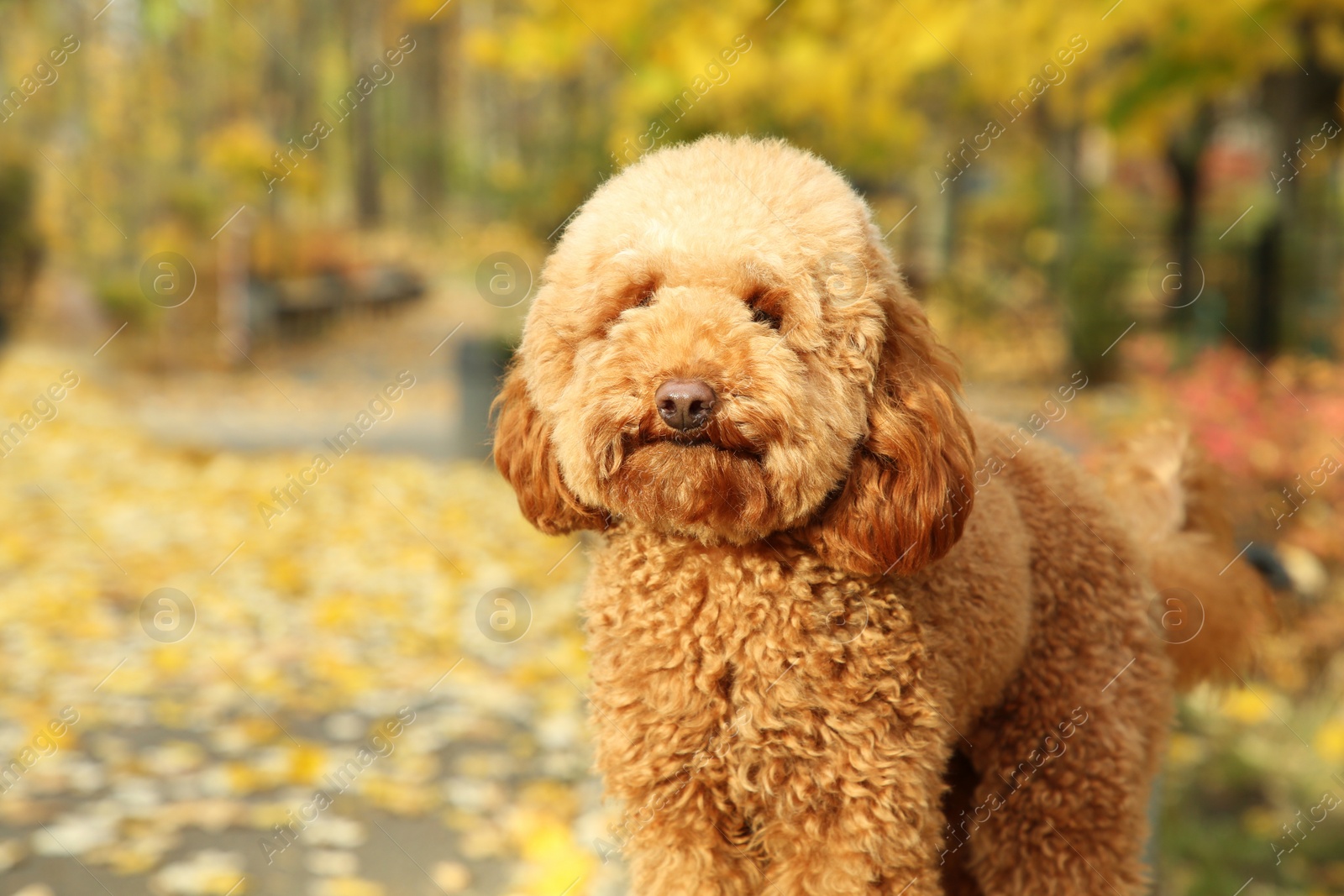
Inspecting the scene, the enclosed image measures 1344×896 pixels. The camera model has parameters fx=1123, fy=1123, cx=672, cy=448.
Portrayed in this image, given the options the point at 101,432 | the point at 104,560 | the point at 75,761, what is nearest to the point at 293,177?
the point at 101,432

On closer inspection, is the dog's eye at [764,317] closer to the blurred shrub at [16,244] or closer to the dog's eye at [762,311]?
the dog's eye at [762,311]

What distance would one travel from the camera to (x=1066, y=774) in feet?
6.72

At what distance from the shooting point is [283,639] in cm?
622

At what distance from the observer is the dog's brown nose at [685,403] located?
1.64 m

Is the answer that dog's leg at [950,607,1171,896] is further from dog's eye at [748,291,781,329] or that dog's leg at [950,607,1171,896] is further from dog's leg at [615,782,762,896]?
dog's eye at [748,291,781,329]

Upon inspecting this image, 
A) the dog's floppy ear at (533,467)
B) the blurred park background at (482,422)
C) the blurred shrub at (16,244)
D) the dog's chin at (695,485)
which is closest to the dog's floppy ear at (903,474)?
the dog's chin at (695,485)

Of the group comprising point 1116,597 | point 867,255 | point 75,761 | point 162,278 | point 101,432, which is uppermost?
point 867,255

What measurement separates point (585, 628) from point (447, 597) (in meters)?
5.08

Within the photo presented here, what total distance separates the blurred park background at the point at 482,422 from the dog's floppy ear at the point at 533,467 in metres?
0.39

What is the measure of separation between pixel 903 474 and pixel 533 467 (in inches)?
25.3

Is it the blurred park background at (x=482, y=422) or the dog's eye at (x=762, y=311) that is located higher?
the dog's eye at (x=762, y=311)

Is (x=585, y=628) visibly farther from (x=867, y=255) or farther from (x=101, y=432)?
(x=101, y=432)

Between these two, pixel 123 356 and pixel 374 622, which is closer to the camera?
pixel 374 622

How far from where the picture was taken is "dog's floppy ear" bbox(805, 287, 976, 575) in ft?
5.82
